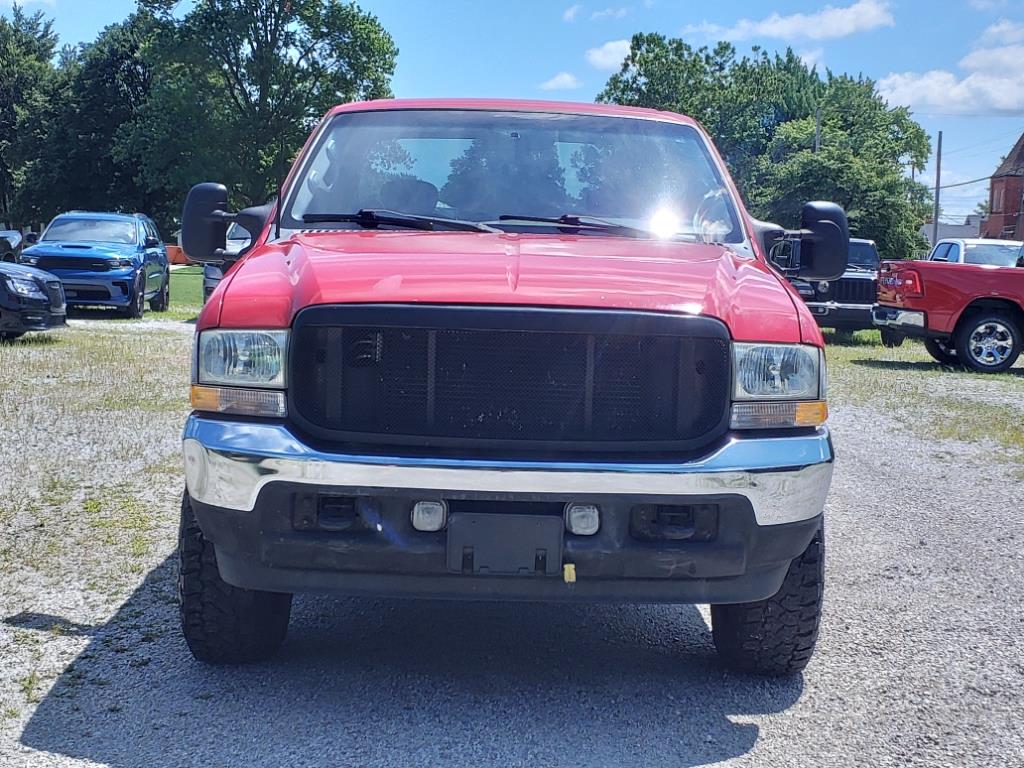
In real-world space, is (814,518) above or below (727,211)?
below

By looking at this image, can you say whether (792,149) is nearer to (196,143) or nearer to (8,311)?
(196,143)

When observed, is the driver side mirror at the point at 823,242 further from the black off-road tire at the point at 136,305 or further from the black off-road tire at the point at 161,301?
the black off-road tire at the point at 161,301

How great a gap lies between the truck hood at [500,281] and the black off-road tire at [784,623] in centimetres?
80

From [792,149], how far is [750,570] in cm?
6276

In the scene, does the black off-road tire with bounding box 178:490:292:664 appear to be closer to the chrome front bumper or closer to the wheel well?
the chrome front bumper

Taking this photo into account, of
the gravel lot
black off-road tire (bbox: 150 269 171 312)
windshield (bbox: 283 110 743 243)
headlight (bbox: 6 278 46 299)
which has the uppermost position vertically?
windshield (bbox: 283 110 743 243)

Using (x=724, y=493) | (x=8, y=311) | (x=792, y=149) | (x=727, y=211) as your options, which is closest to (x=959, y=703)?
(x=724, y=493)

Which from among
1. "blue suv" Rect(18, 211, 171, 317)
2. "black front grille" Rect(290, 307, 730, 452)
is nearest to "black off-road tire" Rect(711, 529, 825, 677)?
"black front grille" Rect(290, 307, 730, 452)

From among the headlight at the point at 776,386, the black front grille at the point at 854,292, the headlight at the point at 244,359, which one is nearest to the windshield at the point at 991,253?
the black front grille at the point at 854,292

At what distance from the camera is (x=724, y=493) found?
10.4ft

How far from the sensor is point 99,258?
59.4 feet

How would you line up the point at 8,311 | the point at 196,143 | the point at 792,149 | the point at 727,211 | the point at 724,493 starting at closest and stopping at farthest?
the point at 724,493 → the point at 727,211 → the point at 8,311 → the point at 196,143 → the point at 792,149

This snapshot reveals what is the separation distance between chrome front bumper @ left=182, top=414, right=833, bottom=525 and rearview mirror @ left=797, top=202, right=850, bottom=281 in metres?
1.62

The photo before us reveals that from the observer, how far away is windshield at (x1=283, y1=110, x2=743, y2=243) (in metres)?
4.32
